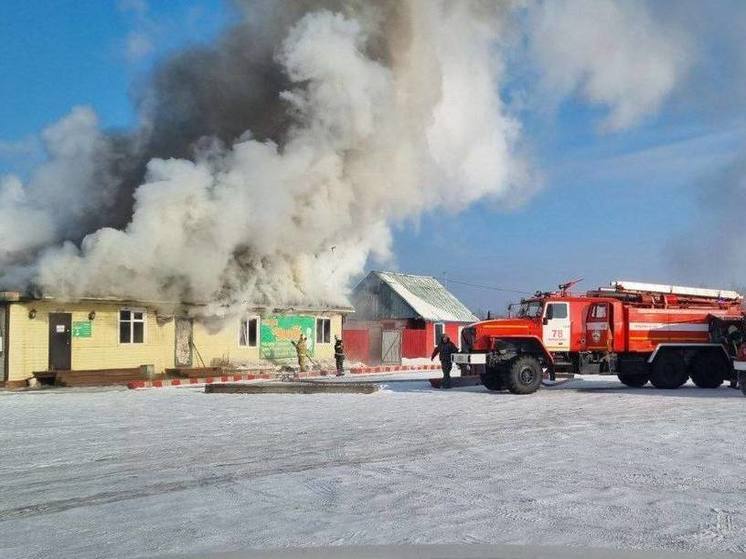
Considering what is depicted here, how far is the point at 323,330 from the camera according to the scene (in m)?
32.9

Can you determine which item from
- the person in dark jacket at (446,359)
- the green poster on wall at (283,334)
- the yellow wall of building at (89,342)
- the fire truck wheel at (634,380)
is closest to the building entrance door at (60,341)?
the yellow wall of building at (89,342)

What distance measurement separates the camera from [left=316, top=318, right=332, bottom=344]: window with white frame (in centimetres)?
3266

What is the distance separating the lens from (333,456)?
1011 centimetres

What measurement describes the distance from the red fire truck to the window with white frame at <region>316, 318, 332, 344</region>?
497 inches

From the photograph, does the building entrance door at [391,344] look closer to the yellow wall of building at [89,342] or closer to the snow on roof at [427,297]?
the snow on roof at [427,297]

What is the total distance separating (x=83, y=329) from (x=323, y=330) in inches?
447

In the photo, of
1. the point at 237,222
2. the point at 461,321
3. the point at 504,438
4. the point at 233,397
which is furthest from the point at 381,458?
the point at 461,321

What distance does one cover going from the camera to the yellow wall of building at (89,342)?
22.3m

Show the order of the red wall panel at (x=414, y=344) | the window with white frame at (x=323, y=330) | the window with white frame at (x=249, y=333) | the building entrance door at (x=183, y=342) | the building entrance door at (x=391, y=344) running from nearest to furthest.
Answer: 1. the building entrance door at (x=183, y=342)
2. the window with white frame at (x=249, y=333)
3. the window with white frame at (x=323, y=330)
4. the building entrance door at (x=391, y=344)
5. the red wall panel at (x=414, y=344)

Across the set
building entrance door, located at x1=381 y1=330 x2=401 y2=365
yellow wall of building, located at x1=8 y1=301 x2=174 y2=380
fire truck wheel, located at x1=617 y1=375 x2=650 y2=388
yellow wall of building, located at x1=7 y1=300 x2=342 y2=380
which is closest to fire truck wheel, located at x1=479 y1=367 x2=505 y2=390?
fire truck wheel, located at x1=617 y1=375 x2=650 y2=388

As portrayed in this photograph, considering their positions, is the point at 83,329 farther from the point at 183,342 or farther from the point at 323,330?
the point at 323,330

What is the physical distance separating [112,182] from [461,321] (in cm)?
2521

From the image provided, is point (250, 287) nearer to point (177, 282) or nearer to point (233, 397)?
point (177, 282)

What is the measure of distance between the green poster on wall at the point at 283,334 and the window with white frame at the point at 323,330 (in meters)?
0.51
